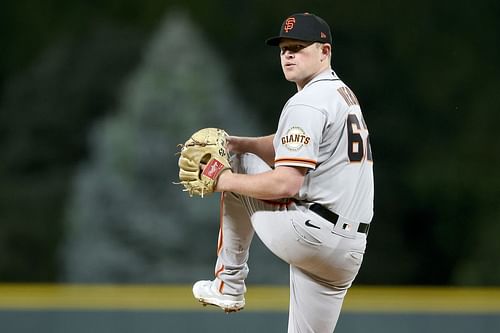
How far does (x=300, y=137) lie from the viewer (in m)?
2.88

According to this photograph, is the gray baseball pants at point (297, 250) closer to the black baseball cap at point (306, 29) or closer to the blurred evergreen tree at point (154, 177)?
the black baseball cap at point (306, 29)

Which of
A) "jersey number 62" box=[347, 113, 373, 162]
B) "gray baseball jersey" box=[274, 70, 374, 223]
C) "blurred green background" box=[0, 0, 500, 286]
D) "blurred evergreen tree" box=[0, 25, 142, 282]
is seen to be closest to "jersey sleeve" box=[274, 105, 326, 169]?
"gray baseball jersey" box=[274, 70, 374, 223]

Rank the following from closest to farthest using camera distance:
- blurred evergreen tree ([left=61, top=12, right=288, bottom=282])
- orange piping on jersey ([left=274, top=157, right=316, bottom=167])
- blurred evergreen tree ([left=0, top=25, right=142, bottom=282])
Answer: orange piping on jersey ([left=274, top=157, right=316, bottom=167]) < blurred evergreen tree ([left=61, top=12, right=288, bottom=282]) < blurred evergreen tree ([left=0, top=25, right=142, bottom=282])

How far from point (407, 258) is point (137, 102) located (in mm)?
2358

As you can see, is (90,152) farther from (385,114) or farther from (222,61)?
(385,114)

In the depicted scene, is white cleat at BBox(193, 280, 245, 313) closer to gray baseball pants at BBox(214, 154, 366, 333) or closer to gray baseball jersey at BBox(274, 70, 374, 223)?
gray baseball pants at BBox(214, 154, 366, 333)

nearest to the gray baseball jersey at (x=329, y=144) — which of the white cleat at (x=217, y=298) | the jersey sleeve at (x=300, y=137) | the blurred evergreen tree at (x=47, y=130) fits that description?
the jersey sleeve at (x=300, y=137)

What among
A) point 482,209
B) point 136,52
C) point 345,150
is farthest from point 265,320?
point 136,52

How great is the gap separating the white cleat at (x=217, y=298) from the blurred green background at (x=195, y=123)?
3241mm

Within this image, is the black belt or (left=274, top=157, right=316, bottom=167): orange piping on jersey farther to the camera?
the black belt

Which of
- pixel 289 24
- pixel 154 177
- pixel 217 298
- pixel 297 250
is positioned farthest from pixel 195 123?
pixel 297 250

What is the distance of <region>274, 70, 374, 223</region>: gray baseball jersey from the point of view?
2896mm

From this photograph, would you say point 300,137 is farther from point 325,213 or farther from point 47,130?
point 47,130

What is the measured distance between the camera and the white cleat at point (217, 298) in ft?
10.7
